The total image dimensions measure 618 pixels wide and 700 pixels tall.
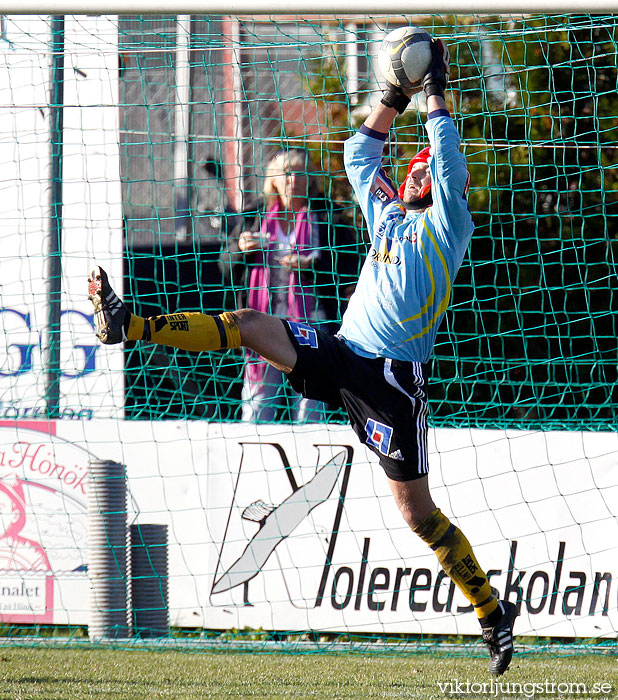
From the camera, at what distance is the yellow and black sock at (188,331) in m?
3.67

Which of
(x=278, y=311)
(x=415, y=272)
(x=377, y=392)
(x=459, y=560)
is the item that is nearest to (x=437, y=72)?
(x=415, y=272)

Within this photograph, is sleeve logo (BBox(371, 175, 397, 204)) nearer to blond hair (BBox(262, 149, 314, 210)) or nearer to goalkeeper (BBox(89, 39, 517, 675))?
goalkeeper (BBox(89, 39, 517, 675))

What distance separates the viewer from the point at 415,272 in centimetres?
405

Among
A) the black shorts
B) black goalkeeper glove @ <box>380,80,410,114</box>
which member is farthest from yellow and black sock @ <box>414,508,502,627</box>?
black goalkeeper glove @ <box>380,80,410,114</box>

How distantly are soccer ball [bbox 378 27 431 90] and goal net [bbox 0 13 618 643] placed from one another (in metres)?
1.50

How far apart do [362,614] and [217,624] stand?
0.81 metres

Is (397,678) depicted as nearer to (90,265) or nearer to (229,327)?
(229,327)

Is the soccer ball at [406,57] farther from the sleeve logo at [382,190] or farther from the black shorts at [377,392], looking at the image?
the black shorts at [377,392]

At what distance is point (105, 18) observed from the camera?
21.5 ft

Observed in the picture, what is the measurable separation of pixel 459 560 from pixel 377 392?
Answer: 0.81 m

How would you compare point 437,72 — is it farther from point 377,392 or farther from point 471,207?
point 471,207

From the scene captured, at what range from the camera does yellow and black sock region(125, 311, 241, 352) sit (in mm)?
3668

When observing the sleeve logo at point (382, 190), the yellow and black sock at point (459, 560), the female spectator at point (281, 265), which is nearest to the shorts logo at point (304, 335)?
the sleeve logo at point (382, 190)

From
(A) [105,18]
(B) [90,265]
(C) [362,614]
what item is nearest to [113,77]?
(A) [105,18]
